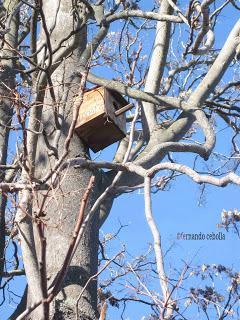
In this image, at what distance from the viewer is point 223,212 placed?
5605mm

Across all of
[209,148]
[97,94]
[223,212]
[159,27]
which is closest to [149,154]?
[209,148]

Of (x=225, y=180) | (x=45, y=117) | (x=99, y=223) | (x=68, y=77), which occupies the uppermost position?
(x=68, y=77)

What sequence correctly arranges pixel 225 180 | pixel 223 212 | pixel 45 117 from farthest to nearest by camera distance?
pixel 223 212 → pixel 45 117 → pixel 225 180

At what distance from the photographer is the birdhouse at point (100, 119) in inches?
157

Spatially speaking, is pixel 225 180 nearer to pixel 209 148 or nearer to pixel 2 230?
pixel 209 148

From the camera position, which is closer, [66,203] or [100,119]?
[66,203]

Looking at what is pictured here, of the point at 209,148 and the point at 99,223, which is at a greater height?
the point at 209,148

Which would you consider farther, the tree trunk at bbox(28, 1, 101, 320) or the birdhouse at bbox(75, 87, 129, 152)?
the birdhouse at bbox(75, 87, 129, 152)

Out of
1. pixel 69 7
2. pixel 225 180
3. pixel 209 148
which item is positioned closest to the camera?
pixel 225 180

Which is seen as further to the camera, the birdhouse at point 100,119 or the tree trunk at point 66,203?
the birdhouse at point 100,119

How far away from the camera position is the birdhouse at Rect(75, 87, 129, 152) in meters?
4.00

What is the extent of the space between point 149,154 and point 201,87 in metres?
0.74

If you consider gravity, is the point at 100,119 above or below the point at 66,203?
above

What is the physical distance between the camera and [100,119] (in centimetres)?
405
